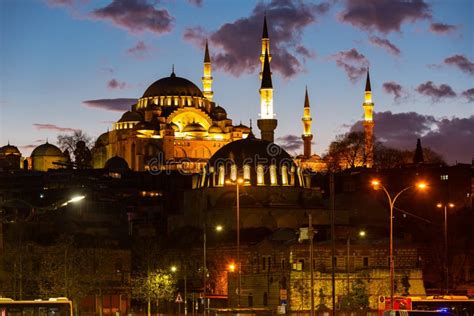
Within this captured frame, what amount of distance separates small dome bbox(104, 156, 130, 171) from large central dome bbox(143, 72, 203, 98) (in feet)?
58.9

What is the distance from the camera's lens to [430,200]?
10900cm

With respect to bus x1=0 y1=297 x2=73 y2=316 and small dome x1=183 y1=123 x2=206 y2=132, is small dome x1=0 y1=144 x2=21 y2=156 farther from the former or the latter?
bus x1=0 y1=297 x2=73 y2=316

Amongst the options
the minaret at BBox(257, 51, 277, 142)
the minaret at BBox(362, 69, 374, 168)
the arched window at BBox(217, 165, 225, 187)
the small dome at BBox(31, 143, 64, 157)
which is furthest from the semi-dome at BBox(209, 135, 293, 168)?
the small dome at BBox(31, 143, 64, 157)

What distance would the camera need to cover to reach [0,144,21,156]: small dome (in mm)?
158750

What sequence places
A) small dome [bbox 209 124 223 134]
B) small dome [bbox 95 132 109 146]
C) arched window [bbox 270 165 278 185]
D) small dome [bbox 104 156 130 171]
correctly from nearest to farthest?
arched window [bbox 270 165 278 185]
small dome [bbox 104 156 130 171]
small dome [bbox 209 124 223 134]
small dome [bbox 95 132 109 146]

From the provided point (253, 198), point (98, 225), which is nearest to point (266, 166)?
point (253, 198)

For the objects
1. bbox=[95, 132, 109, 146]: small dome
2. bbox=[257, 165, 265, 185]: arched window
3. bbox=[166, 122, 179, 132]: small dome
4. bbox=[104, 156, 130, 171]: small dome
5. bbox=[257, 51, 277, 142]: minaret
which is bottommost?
bbox=[257, 165, 265, 185]: arched window

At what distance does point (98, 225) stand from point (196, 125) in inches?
1917

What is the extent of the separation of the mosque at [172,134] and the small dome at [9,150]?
146 millimetres

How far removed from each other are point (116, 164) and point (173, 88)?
21.7 m

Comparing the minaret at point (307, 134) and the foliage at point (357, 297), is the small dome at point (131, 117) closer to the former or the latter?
the minaret at point (307, 134)

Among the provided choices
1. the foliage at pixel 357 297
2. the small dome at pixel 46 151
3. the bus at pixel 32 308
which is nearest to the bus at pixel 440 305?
the bus at pixel 32 308

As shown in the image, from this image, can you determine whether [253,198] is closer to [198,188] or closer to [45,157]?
[198,188]

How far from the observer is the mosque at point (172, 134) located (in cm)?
14062
